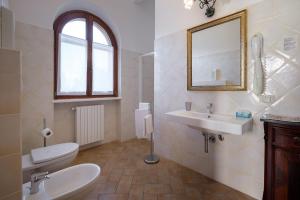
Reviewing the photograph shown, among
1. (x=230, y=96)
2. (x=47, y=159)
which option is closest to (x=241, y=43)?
(x=230, y=96)

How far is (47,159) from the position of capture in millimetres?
1662

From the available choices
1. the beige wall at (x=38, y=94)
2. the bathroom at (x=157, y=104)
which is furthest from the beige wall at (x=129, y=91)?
the beige wall at (x=38, y=94)

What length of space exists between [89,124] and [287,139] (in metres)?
2.66

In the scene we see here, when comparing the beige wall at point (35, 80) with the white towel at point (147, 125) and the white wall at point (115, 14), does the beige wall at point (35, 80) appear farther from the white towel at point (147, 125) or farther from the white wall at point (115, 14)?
the white towel at point (147, 125)

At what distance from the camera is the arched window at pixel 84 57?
2.52 metres

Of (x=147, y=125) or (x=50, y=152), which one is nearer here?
(x=50, y=152)

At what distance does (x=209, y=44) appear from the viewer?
1979 mm

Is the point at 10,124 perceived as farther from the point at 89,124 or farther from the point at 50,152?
the point at 89,124

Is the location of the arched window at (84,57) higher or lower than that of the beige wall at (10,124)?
higher

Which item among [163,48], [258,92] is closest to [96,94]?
[163,48]

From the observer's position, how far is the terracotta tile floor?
65.4 inches

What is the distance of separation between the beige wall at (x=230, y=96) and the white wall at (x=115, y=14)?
2.91 feet

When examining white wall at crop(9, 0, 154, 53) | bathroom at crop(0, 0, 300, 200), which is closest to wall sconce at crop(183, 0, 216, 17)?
bathroom at crop(0, 0, 300, 200)

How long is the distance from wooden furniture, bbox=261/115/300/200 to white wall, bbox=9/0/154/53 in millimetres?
2836
